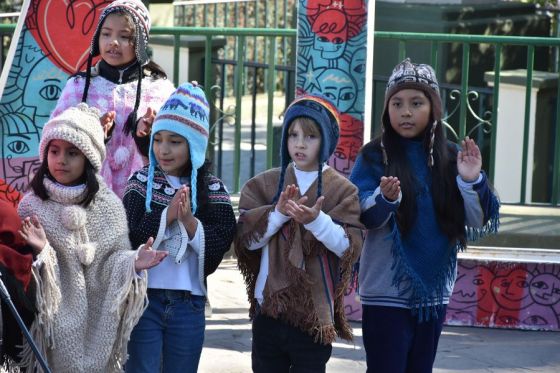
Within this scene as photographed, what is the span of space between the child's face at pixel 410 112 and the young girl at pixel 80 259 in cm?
110

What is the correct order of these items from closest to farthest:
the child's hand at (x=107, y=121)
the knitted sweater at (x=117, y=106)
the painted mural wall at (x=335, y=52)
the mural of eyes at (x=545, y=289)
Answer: the child's hand at (x=107, y=121) → the knitted sweater at (x=117, y=106) → the painted mural wall at (x=335, y=52) → the mural of eyes at (x=545, y=289)

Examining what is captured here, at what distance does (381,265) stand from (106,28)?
1.50 m

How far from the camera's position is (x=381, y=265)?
496 cm

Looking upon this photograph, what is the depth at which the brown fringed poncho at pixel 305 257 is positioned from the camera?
4.76m

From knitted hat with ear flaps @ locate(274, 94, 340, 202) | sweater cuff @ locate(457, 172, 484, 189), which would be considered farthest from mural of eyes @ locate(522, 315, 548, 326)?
knitted hat with ear flaps @ locate(274, 94, 340, 202)

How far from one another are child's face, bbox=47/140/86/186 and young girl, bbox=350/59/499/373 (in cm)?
108

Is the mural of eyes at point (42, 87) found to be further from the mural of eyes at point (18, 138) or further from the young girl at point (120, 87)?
the young girl at point (120, 87)

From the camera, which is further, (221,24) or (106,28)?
(221,24)

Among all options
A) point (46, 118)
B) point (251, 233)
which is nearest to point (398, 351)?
point (251, 233)

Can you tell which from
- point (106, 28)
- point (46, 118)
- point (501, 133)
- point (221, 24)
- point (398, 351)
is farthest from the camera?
point (221, 24)

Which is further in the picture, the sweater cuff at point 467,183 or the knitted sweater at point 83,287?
the sweater cuff at point 467,183

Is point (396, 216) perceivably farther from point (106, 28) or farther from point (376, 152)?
point (106, 28)

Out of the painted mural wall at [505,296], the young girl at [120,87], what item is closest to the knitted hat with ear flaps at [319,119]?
the young girl at [120,87]

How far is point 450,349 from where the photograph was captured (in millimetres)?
6578
